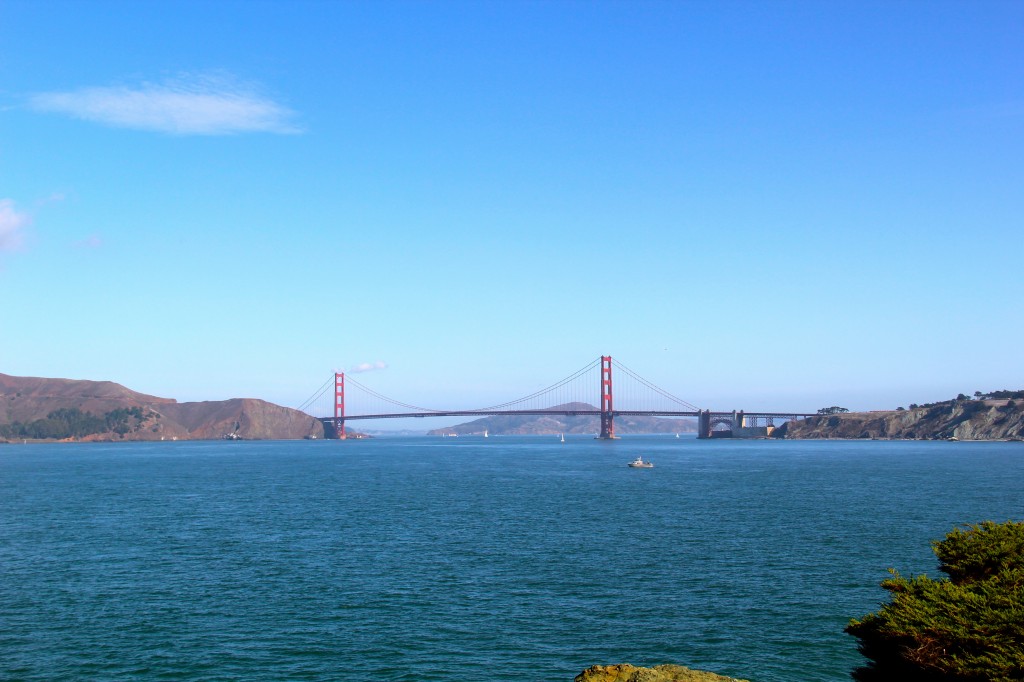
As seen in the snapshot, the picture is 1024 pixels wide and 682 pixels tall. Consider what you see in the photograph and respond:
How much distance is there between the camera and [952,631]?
15.7m

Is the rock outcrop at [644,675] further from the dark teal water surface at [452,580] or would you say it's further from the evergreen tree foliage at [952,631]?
the dark teal water surface at [452,580]

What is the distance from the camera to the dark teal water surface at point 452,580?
85.7ft

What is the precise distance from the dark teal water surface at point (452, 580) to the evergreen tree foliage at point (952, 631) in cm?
759

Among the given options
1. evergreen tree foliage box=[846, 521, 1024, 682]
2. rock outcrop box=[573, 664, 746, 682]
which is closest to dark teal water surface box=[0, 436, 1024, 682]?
rock outcrop box=[573, 664, 746, 682]

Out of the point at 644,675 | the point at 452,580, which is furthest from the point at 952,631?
the point at 452,580

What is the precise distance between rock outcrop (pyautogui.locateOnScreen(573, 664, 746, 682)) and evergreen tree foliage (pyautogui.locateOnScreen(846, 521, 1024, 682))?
3041mm

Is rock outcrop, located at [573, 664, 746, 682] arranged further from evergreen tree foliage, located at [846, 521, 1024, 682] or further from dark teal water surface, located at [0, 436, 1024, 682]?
dark teal water surface, located at [0, 436, 1024, 682]

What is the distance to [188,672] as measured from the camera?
25.1 m

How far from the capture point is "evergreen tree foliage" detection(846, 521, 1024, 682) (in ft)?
49.3

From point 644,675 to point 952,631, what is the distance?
5616 millimetres

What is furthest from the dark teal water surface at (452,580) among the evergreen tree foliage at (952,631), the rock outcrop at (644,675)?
the evergreen tree foliage at (952,631)

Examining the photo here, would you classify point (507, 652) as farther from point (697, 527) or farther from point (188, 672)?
point (697, 527)

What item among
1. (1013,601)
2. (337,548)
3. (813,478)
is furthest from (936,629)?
(813,478)

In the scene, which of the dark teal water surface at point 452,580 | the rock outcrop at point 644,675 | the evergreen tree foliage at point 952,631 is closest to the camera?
the evergreen tree foliage at point 952,631
